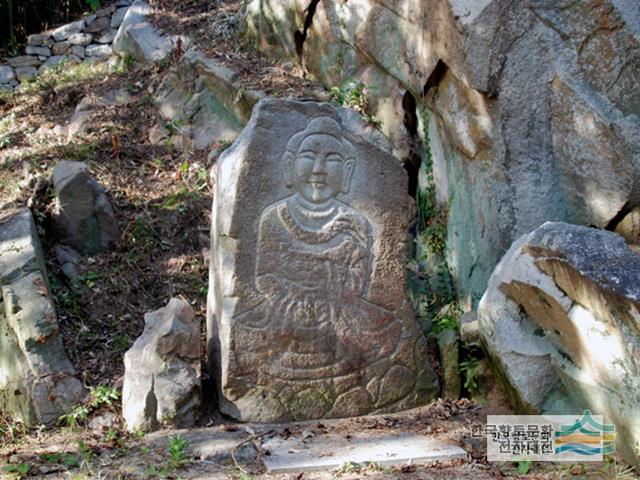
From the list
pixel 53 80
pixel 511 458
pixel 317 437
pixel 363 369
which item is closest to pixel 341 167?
pixel 363 369

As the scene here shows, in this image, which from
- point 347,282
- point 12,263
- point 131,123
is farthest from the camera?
point 131,123

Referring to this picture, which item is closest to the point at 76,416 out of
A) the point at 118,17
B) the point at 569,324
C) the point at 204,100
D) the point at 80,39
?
the point at 569,324

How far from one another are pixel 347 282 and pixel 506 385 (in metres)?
1.05

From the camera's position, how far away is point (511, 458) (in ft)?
12.9

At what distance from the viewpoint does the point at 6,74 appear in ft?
28.7

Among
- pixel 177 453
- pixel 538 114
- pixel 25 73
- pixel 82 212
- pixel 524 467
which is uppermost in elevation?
pixel 25 73

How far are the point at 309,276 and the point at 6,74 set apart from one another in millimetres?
5845

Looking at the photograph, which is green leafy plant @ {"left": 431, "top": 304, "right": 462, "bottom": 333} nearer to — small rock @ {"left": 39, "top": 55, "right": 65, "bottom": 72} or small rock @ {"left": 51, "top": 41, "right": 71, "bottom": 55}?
small rock @ {"left": 39, "top": 55, "right": 65, "bottom": 72}

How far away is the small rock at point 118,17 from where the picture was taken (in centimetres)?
936

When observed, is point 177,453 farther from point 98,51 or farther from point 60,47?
point 60,47

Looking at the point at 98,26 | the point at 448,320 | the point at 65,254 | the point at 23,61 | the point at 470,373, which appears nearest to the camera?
the point at 470,373

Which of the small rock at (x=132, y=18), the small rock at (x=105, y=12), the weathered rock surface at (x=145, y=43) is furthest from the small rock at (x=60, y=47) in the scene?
the weathered rock surface at (x=145, y=43)

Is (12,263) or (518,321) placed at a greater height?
(12,263)

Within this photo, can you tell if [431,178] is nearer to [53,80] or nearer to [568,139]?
[568,139]
